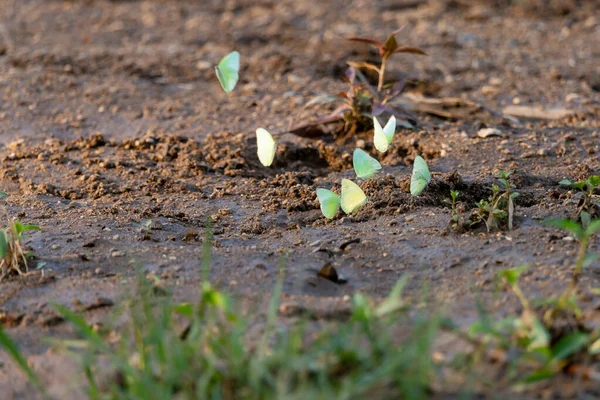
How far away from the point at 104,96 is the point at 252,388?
3142mm

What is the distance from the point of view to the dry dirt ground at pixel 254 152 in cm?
233

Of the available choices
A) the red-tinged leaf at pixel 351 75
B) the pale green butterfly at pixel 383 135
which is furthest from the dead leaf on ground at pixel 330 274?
the red-tinged leaf at pixel 351 75

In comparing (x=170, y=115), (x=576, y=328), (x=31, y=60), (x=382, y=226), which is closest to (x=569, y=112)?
(x=382, y=226)

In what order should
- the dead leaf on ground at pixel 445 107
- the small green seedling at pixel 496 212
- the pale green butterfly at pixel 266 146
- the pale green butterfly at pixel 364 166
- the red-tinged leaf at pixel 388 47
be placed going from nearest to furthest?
1. the small green seedling at pixel 496 212
2. the pale green butterfly at pixel 364 166
3. the pale green butterfly at pixel 266 146
4. the red-tinged leaf at pixel 388 47
5. the dead leaf on ground at pixel 445 107

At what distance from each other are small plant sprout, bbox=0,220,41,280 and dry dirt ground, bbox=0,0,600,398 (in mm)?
42

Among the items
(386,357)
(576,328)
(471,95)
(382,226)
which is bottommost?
(471,95)

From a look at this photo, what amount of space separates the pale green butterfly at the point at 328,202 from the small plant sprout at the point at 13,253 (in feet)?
3.07

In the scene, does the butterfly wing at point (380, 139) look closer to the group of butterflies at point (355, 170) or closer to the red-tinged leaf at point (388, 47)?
the group of butterflies at point (355, 170)

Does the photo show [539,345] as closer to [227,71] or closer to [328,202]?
[328,202]

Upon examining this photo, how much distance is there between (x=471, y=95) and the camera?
14.5 feet

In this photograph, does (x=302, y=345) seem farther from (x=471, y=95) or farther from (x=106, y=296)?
(x=471, y=95)

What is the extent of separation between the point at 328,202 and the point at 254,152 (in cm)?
96

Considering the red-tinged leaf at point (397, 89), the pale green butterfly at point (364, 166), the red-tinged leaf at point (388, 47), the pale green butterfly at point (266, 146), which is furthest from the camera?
the red-tinged leaf at point (397, 89)

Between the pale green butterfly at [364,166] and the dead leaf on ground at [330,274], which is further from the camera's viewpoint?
the pale green butterfly at [364,166]
